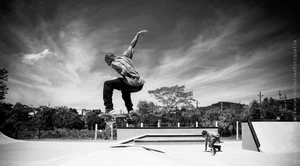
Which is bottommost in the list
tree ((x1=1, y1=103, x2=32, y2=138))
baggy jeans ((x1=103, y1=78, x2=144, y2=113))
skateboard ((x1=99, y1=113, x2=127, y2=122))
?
tree ((x1=1, y1=103, x2=32, y2=138))

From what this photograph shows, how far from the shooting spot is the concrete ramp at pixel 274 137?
7.34 m

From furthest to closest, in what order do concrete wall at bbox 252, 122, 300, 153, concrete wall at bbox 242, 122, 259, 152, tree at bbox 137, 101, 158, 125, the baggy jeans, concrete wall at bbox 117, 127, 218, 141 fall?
tree at bbox 137, 101, 158, 125 → concrete wall at bbox 117, 127, 218, 141 → concrete wall at bbox 242, 122, 259, 152 → the baggy jeans → concrete wall at bbox 252, 122, 300, 153

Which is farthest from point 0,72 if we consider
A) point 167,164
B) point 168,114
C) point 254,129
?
point 168,114

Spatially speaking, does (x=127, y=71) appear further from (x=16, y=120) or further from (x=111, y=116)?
(x=16, y=120)

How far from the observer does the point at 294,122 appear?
792cm

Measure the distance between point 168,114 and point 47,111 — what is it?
16859 mm

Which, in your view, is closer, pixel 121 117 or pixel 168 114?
pixel 121 117

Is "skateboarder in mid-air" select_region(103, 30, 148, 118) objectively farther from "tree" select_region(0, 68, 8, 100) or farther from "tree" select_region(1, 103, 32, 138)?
"tree" select_region(1, 103, 32, 138)

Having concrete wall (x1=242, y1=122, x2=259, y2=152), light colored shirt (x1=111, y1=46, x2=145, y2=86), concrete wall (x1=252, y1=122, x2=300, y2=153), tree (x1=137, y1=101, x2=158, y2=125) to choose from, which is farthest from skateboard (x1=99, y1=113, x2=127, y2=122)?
tree (x1=137, y1=101, x2=158, y2=125)

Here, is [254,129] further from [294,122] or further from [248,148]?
[294,122]

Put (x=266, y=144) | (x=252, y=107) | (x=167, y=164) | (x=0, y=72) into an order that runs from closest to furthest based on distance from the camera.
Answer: (x=167, y=164) < (x=266, y=144) < (x=0, y=72) < (x=252, y=107)

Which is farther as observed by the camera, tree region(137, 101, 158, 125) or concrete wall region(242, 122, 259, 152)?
tree region(137, 101, 158, 125)

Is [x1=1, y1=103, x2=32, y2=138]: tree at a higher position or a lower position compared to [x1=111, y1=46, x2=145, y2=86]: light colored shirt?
lower

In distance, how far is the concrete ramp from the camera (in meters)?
7.34
